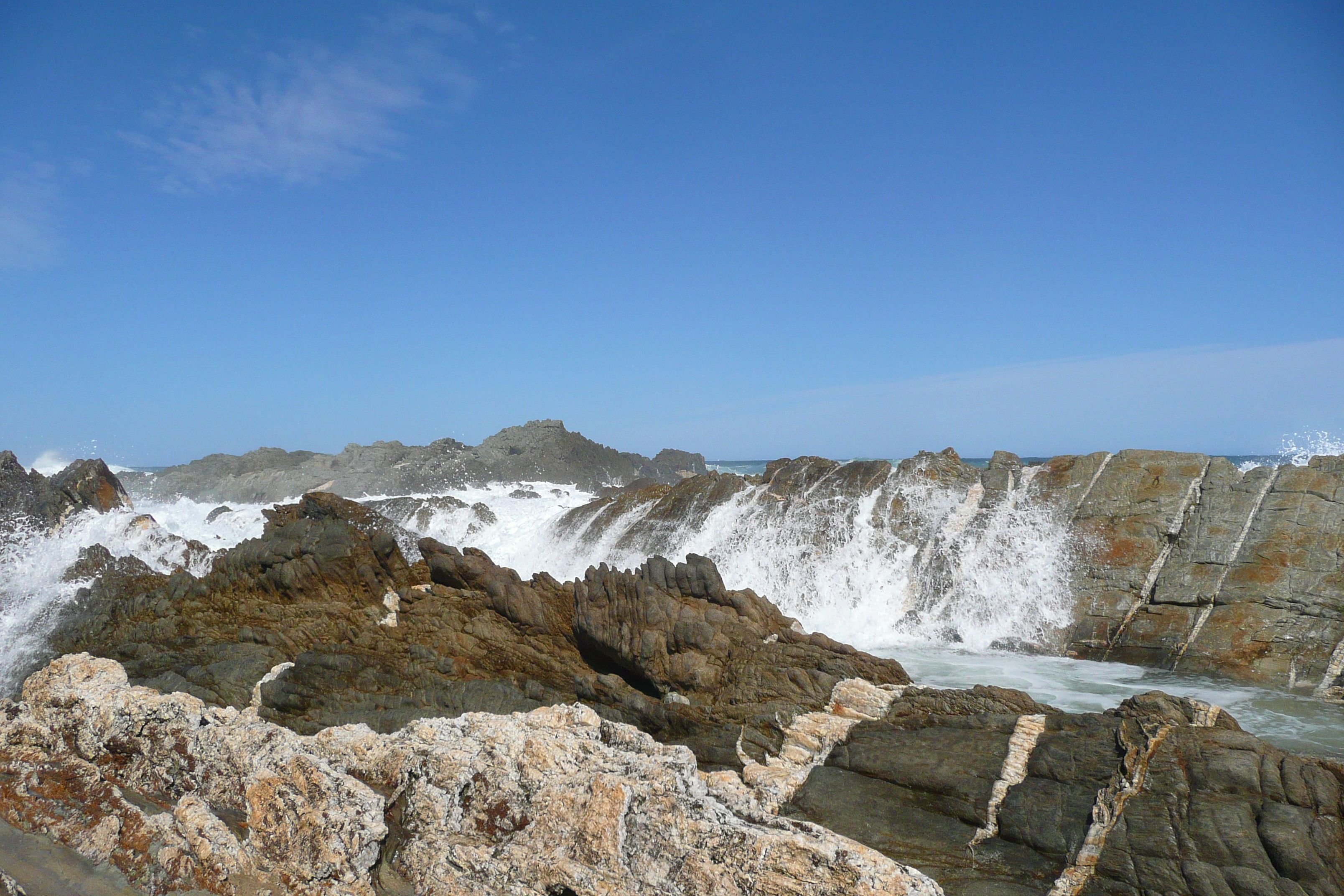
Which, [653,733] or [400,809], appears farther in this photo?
[653,733]

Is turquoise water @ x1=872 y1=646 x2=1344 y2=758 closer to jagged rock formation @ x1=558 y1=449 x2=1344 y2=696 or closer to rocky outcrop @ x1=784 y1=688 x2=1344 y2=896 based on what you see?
jagged rock formation @ x1=558 y1=449 x2=1344 y2=696

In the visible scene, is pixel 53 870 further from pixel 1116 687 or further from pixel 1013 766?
pixel 1116 687

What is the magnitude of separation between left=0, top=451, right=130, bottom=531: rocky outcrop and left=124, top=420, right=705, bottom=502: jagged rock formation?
20282mm

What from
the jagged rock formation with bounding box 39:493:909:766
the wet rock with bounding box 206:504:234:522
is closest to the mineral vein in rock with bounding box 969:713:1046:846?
the jagged rock formation with bounding box 39:493:909:766

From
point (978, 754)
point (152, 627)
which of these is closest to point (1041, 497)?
point (978, 754)

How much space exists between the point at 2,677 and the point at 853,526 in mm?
14398

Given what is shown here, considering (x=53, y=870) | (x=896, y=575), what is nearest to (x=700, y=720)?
(x=53, y=870)

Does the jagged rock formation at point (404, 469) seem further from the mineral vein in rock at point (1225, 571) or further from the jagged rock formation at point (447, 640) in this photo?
the mineral vein in rock at point (1225, 571)

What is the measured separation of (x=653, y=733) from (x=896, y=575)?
8.95m

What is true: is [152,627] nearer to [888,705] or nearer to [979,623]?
[888,705]

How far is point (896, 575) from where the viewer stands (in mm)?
14773

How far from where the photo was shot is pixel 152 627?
10000 millimetres

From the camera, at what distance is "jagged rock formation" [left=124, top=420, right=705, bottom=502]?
41.1 metres

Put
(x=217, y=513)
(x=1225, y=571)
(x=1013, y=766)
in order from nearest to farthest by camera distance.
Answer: (x=1013, y=766), (x=1225, y=571), (x=217, y=513)
